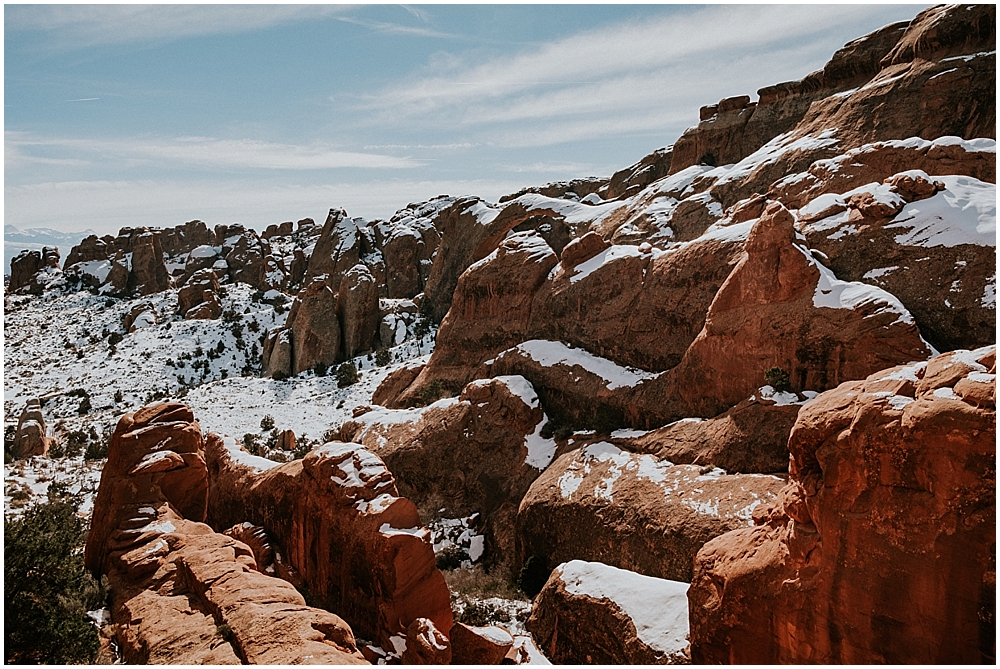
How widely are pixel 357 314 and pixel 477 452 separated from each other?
3983cm

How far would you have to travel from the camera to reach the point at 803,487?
11.6 meters

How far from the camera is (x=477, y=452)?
99.8 ft

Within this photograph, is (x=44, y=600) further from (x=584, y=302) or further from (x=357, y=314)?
(x=357, y=314)

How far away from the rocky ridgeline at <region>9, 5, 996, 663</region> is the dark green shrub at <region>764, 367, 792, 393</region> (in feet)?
0.44

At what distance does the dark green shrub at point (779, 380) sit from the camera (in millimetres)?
22875

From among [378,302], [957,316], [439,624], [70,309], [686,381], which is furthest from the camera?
[70,309]

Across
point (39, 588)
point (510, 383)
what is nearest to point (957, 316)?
point (510, 383)

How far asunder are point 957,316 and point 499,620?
60.7 ft

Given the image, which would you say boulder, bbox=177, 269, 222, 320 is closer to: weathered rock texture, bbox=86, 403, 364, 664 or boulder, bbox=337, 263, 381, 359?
boulder, bbox=337, 263, 381, 359

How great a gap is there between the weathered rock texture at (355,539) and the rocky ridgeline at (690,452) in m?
0.08

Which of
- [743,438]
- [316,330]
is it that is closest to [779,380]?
[743,438]

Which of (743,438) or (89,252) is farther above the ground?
(89,252)

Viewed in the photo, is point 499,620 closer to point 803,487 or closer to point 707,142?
point 803,487

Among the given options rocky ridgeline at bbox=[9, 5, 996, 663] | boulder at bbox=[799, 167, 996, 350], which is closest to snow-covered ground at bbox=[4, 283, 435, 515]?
rocky ridgeline at bbox=[9, 5, 996, 663]
